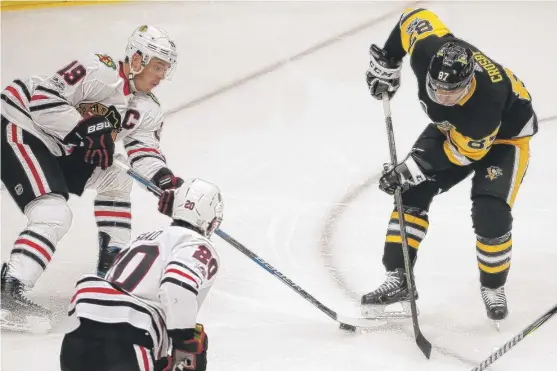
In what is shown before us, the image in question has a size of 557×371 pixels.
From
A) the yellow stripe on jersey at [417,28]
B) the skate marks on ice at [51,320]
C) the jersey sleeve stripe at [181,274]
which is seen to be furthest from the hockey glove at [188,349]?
the yellow stripe on jersey at [417,28]

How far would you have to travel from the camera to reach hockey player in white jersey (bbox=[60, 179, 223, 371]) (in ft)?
8.68

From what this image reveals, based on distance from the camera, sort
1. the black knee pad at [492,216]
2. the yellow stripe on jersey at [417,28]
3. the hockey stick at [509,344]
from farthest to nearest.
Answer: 1. the yellow stripe on jersey at [417,28]
2. the black knee pad at [492,216]
3. the hockey stick at [509,344]

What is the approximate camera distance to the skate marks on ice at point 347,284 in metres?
3.61

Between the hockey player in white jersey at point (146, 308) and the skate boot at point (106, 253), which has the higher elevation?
the hockey player in white jersey at point (146, 308)

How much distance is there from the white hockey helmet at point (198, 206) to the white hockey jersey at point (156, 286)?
0.06 meters

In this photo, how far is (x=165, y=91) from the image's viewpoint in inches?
223

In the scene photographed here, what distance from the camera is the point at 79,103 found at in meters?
3.68

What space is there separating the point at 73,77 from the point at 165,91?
82.4 inches

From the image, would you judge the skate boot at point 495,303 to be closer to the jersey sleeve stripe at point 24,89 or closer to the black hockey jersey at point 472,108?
the black hockey jersey at point 472,108

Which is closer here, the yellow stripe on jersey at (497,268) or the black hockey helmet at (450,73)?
the black hockey helmet at (450,73)

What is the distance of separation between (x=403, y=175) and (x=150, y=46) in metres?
1.00

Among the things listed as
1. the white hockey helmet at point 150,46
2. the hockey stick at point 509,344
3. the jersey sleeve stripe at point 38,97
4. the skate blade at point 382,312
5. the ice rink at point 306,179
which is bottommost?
the ice rink at point 306,179

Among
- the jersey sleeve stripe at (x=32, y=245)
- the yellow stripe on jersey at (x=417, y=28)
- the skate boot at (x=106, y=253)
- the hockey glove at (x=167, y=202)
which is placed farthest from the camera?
the skate boot at (x=106, y=253)

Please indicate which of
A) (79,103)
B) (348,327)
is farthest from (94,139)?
(348,327)
